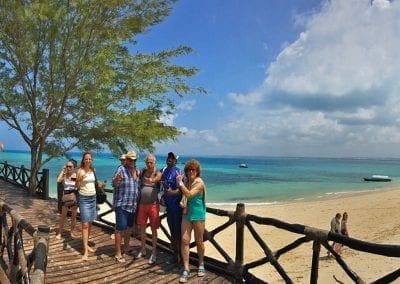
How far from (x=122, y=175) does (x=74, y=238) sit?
265 cm

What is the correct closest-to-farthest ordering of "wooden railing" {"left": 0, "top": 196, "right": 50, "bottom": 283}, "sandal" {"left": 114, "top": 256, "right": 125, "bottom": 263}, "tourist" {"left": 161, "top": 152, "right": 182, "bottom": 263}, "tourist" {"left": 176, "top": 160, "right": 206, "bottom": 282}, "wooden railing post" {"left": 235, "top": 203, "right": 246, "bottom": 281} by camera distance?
"wooden railing" {"left": 0, "top": 196, "right": 50, "bottom": 283} < "tourist" {"left": 176, "top": 160, "right": 206, "bottom": 282} < "wooden railing post" {"left": 235, "top": 203, "right": 246, "bottom": 281} < "tourist" {"left": 161, "top": 152, "right": 182, "bottom": 263} < "sandal" {"left": 114, "top": 256, "right": 125, "bottom": 263}

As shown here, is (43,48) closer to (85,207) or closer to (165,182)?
(85,207)

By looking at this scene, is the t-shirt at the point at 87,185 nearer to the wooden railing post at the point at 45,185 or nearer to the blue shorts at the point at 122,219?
the blue shorts at the point at 122,219

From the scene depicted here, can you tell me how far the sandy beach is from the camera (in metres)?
13.0

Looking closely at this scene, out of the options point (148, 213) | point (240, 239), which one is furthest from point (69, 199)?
point (240, 239)

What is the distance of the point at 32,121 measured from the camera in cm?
1472

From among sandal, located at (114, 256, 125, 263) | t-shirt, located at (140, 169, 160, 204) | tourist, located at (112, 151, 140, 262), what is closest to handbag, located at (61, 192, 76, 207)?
tourist, located at (112, 151, 140, 262)

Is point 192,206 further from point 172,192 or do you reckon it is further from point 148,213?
point 148,213

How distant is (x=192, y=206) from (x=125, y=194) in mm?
1532

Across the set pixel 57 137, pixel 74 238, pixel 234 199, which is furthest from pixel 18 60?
pixel 234 199

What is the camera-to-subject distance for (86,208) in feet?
25.7

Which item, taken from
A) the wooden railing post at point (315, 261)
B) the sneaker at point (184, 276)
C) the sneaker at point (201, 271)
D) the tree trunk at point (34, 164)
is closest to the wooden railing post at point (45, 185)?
the tree trunk at point (34, 164)

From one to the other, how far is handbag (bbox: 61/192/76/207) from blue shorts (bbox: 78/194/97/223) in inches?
48.6

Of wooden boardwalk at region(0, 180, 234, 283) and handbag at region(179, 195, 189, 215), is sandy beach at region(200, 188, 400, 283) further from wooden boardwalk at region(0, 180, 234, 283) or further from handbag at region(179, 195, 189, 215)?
handbag at region(179, 195, 189, 215)
